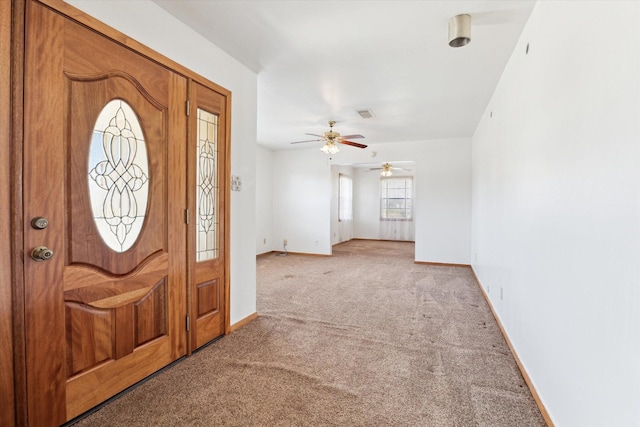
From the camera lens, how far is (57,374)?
160 cm

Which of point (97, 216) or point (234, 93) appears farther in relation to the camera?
point (234, 93)

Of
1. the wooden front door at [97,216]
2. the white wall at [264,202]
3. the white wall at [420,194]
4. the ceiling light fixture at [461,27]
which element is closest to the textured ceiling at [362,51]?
the ceiling light fixture at [461,27]

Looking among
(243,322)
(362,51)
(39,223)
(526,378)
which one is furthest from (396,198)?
(39,223)

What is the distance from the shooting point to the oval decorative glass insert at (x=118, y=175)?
1.79m

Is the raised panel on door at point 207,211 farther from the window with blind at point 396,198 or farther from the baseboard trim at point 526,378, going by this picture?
the window with blind at point 396,198

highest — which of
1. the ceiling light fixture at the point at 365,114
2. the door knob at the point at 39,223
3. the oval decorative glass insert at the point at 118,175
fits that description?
the ceiling light fixture at the point at 365,114

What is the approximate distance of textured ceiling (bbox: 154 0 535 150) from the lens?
2168 millimetres

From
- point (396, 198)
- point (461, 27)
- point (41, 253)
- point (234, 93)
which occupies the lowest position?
point (41, 253)

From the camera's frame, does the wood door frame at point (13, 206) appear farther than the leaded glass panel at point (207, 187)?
No

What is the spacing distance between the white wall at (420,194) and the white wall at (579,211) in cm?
379

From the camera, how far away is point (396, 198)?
10.2m

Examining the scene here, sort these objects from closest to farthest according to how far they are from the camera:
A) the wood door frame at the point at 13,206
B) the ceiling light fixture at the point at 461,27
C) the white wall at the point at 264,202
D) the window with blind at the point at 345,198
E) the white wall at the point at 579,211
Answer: the white wall at the point at 579,211
the wood door frame at the point at 13,206
the ceiling light fixture at the point at 461,27
the white wall at the point at 264,202
the window with blind at the point at 345,198

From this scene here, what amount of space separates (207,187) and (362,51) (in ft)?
5.94

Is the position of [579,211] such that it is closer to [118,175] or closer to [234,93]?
[118,175]
